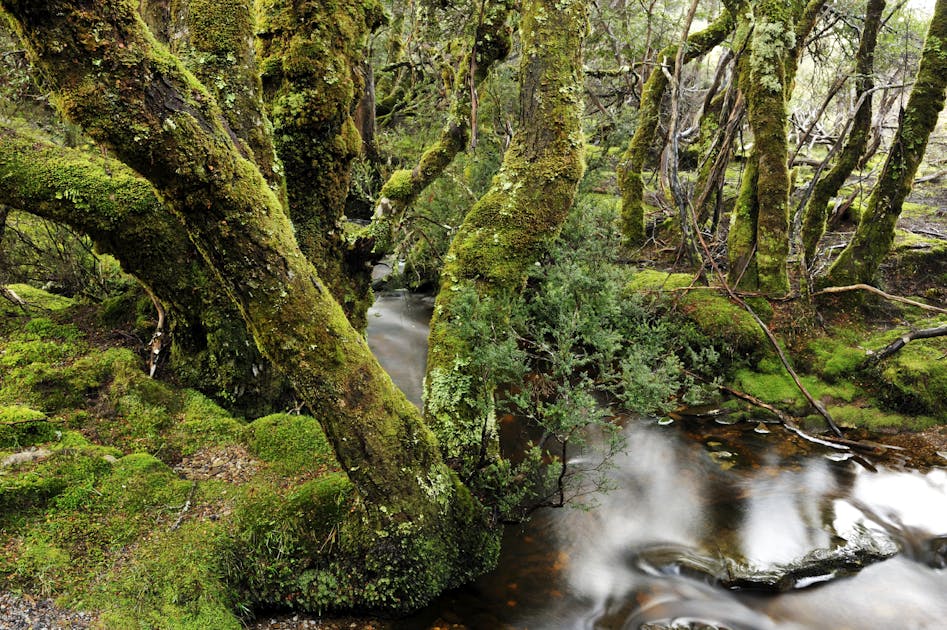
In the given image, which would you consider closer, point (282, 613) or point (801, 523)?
point (282, 613)

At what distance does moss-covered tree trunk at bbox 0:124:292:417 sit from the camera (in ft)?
15.1

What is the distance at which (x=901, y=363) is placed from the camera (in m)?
6.71

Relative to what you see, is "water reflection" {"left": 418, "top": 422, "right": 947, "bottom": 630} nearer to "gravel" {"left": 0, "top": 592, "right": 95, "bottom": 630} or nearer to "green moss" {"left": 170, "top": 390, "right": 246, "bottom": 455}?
"gravel" {"left": 0, "top": 592, "right": 95, "bottom": 630}

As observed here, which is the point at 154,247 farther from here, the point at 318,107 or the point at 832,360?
the point at 832,360

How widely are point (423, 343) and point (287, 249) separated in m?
6.40

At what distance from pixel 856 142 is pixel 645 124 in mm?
3361

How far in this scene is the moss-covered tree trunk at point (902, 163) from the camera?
713 centimetres

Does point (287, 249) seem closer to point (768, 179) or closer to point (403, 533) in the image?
point (403, 533)

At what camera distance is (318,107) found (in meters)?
4.71

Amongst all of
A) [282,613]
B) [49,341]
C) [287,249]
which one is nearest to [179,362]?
[49,341]

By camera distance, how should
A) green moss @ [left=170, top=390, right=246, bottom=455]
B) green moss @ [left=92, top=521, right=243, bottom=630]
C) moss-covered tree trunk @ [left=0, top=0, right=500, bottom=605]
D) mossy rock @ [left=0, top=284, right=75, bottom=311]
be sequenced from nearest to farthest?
moss-covered tree trunk @ [left=0, top=0, right=500, bottom=605]
green moss @ [left=92, top=521, right=243, bottom=630]
green moss @ [left=170, top=390, right=246, bottom=455]
mossy rock @ [left=0, top=284, right=75, bottom=311]

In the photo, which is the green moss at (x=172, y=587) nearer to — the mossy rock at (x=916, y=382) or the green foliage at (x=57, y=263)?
the green foliage at (x=57, y=263)

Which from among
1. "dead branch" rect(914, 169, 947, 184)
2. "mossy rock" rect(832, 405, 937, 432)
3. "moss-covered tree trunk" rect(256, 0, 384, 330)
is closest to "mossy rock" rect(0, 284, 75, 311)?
"moss-covered tree trunk" rect(256, 0, 384, 330)

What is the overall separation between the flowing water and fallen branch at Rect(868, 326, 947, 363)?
159 cm
